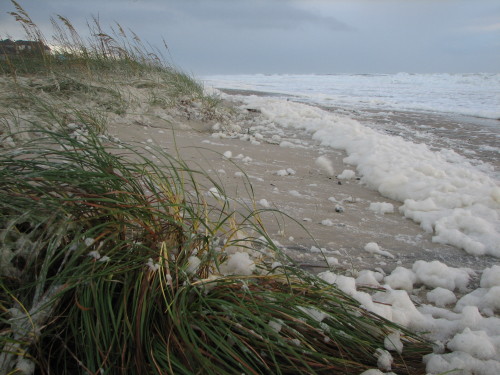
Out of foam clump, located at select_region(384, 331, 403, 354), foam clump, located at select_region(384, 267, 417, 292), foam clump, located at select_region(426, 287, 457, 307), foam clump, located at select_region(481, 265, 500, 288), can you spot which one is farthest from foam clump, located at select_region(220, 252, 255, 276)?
foam clump, located at select_region(481, 265, 500, 288)

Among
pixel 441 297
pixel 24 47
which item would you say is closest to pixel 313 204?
pixel 441 297

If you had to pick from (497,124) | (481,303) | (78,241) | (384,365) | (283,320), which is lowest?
(497,124)

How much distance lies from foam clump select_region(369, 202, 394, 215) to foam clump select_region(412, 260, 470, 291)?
960 millimetres

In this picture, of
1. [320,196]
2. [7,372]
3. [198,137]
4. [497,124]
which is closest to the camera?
[7,372]

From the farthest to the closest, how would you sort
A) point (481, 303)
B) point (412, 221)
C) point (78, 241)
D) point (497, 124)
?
point (497, 124) < point (412, 221) < point (481, 303) < point (78, 241)

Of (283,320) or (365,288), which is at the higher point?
(283,320)

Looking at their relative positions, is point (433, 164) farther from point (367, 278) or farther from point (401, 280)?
point (367, 278)

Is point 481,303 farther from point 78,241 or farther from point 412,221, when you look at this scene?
point 78,241

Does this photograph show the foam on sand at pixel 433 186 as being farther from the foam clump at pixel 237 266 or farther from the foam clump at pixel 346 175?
the foam clump at pixel 237 266

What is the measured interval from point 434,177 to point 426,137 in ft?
10.7

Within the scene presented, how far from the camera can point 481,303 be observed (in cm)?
165

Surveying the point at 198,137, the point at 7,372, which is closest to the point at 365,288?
the point at 7,372

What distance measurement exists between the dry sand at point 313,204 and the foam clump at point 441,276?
0.50ft

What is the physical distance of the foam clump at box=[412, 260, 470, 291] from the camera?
1.83 metres
